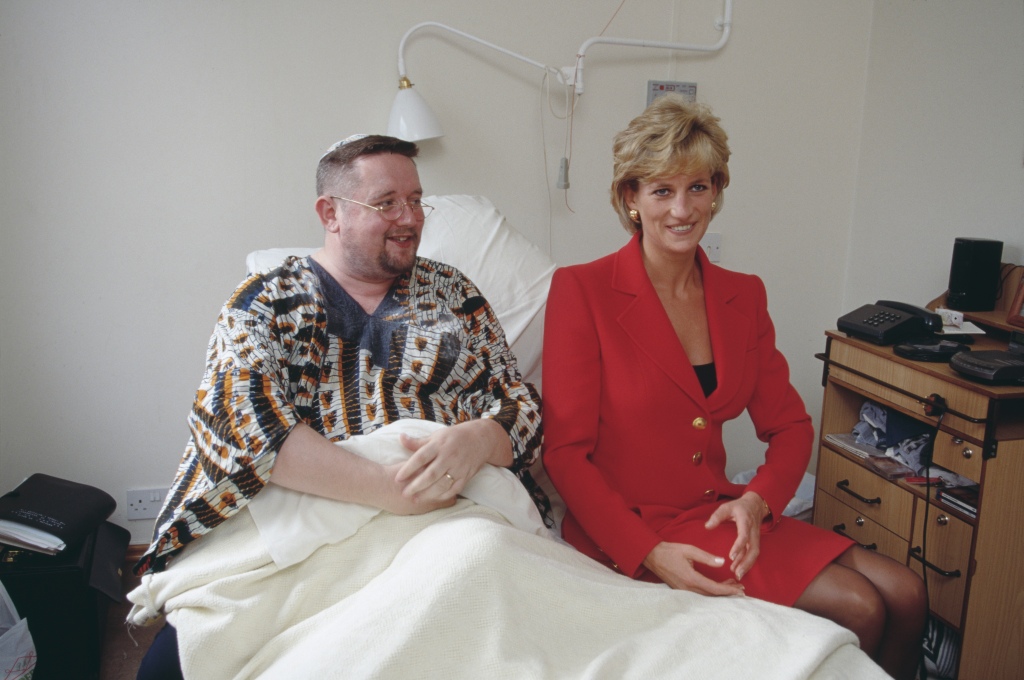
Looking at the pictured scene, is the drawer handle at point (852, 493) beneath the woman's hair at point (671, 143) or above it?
beneath

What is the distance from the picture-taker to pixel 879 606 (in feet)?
4.06

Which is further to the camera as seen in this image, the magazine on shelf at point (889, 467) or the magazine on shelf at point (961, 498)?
the magazine on shelf at point (889, 467)

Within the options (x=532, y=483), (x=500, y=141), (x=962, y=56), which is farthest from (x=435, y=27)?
(x=962, y=56)

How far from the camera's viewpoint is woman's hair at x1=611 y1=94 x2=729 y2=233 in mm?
1380

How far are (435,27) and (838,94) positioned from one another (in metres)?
1.32

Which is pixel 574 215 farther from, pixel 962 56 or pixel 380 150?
pixel 962 56

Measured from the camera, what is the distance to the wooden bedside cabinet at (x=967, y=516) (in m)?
1.50

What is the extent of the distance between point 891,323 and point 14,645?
205 cm

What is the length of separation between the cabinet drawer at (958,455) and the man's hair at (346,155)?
4.16 feet

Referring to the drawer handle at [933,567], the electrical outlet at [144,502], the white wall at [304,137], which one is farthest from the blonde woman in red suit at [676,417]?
the electrical outlet at [144,502]

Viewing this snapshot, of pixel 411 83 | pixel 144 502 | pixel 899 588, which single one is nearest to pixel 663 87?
pixel 411 83

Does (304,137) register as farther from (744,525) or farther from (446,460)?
(744,525)

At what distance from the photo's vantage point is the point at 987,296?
77.2 inches

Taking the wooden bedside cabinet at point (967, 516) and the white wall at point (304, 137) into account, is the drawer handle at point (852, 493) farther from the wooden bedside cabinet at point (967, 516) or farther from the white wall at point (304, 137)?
the white wall at point (304, 137)
